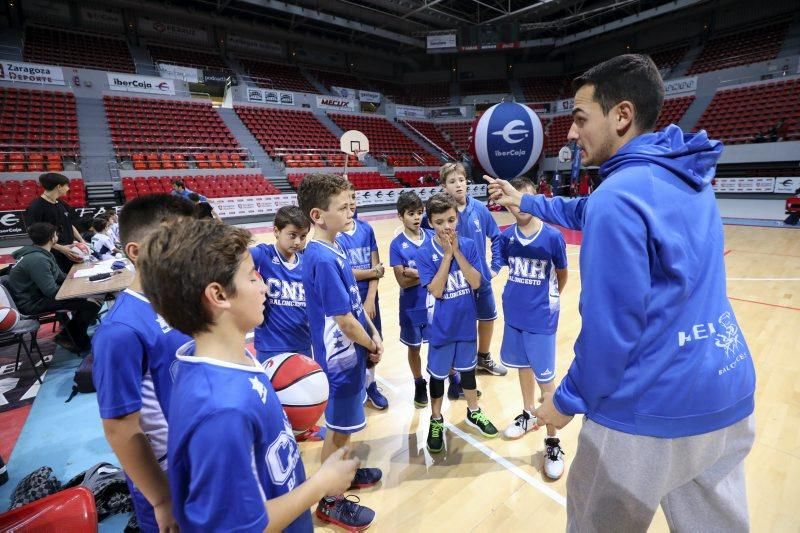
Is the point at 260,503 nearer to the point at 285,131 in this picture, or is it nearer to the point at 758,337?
the point at 758,337

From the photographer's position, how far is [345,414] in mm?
→ 2137

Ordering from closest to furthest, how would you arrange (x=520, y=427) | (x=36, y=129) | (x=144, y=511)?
(x=144, y=511)
(x=520, y=427)
(x=36, y=129)

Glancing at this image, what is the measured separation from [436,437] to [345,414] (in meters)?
0.86

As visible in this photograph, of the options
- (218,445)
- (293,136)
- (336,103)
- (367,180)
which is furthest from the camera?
(336,103)

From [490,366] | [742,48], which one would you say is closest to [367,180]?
[490,366]

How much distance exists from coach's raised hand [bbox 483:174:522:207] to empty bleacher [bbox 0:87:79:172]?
48.5 feet

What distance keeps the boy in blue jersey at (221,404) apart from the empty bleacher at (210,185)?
510 inches

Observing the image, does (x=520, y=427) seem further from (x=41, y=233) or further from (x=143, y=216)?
(x=41, y=233)

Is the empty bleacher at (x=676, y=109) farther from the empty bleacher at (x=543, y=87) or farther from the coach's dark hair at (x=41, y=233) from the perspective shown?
the coach's dark hair at (x=41, y=233)

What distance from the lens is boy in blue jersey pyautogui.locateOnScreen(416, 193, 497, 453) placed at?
254 centimetres

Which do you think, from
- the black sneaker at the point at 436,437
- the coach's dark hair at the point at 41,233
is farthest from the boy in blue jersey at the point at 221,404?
the coach's dark hair at the point at 41,233

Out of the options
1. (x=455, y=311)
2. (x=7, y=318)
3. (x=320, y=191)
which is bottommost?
(x=7, y=318)

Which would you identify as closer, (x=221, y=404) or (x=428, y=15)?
(x=221, y=404)

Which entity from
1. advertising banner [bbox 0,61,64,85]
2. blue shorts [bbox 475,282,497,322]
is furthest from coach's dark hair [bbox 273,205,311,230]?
advertising banner [bbox 0,61,64,85]
